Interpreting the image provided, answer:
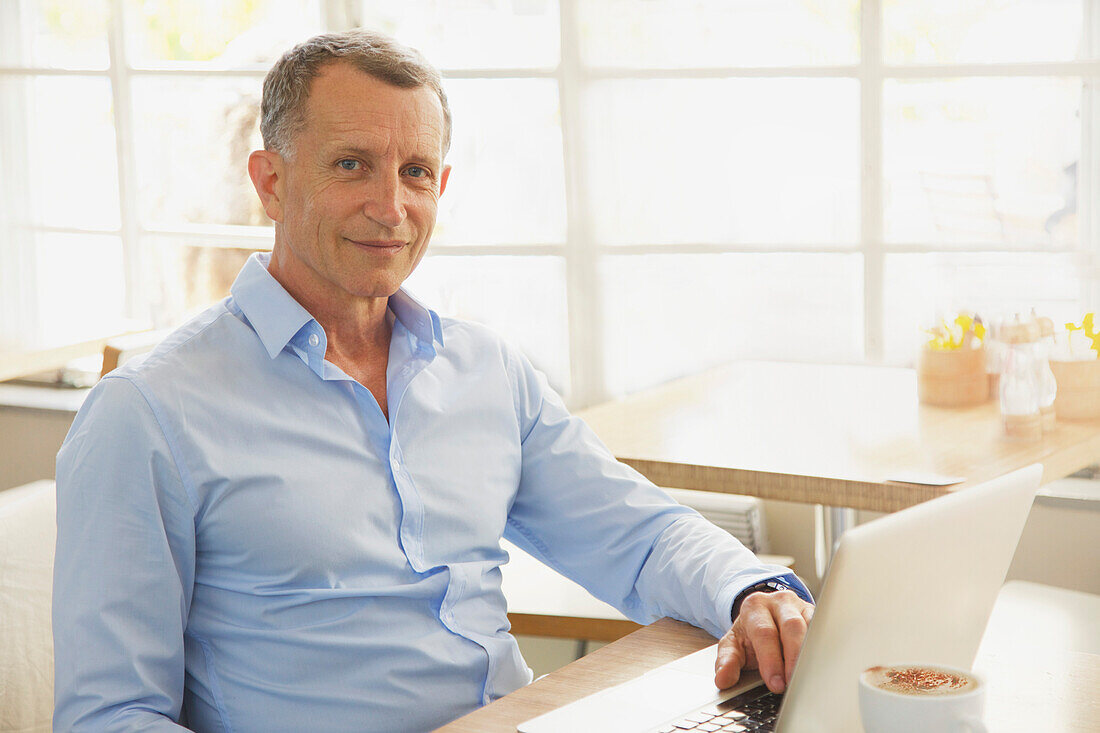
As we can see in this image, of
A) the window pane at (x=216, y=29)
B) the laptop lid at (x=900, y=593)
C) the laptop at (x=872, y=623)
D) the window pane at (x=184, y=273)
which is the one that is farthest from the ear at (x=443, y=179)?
the window pane at (x=184, y=273)

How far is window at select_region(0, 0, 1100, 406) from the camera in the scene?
2.68 metres

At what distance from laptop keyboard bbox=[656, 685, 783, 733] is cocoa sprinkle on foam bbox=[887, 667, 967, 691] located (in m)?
0.13

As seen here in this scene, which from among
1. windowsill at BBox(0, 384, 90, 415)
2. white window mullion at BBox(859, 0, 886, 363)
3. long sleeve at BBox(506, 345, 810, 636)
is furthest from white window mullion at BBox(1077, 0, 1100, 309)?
windowsill at BBox(0, 384, 90, 415)

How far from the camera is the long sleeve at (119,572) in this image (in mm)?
1110

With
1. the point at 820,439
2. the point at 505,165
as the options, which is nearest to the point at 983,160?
the point at 820,439

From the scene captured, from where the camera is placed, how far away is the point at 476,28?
10.5 feet

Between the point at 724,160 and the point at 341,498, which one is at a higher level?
the point at 724,160

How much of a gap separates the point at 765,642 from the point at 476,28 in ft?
8.05

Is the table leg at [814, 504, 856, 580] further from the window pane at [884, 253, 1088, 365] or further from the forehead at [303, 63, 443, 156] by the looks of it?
the forehead at [303, 63, 443, 156]

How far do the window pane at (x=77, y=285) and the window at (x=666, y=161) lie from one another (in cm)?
3

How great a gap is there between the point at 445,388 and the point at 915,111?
1740 mm

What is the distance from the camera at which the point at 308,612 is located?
4.07 ft

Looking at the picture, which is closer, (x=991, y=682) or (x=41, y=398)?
(x=991, y=682)

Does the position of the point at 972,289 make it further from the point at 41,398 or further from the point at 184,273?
the point at 41,398
